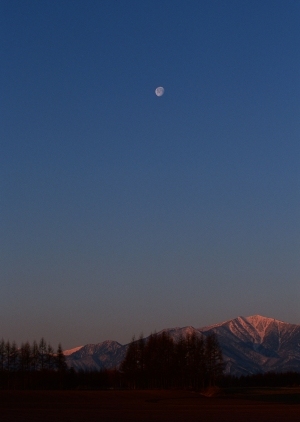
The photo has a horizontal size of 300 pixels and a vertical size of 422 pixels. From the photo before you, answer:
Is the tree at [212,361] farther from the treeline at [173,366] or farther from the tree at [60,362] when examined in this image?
the tree at [60,362]

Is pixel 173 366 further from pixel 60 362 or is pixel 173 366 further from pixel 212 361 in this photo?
pixel 60 362

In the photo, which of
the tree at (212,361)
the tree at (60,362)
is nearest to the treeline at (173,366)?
the tree at (212,361)

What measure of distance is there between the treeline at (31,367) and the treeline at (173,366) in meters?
12.8

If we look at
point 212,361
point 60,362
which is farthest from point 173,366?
point 60,362

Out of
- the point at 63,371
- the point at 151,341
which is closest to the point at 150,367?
the point at 151,341

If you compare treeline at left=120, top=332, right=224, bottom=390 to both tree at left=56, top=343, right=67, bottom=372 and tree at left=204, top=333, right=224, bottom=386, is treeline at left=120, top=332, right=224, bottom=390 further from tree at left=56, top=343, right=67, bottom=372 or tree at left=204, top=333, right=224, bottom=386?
tree at left=56, top=343, right=67, bottom=372

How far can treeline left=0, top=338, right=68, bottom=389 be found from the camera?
130 meters

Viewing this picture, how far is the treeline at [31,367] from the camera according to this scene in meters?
130

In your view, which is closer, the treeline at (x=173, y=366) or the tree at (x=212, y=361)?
the tree at (x=212, y=361)

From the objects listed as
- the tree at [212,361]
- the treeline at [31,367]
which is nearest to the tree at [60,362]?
the treeline at [31,367]

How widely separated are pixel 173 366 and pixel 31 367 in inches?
1154

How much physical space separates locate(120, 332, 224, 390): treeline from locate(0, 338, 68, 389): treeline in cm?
1284

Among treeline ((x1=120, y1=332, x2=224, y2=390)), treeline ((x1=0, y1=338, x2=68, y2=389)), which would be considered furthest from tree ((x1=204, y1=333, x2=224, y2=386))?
treeline ((x1=0, y1=338, x2=68, y2=389))

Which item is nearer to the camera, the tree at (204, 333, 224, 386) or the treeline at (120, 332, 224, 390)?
the tree at (204, 333, 224, 386)
